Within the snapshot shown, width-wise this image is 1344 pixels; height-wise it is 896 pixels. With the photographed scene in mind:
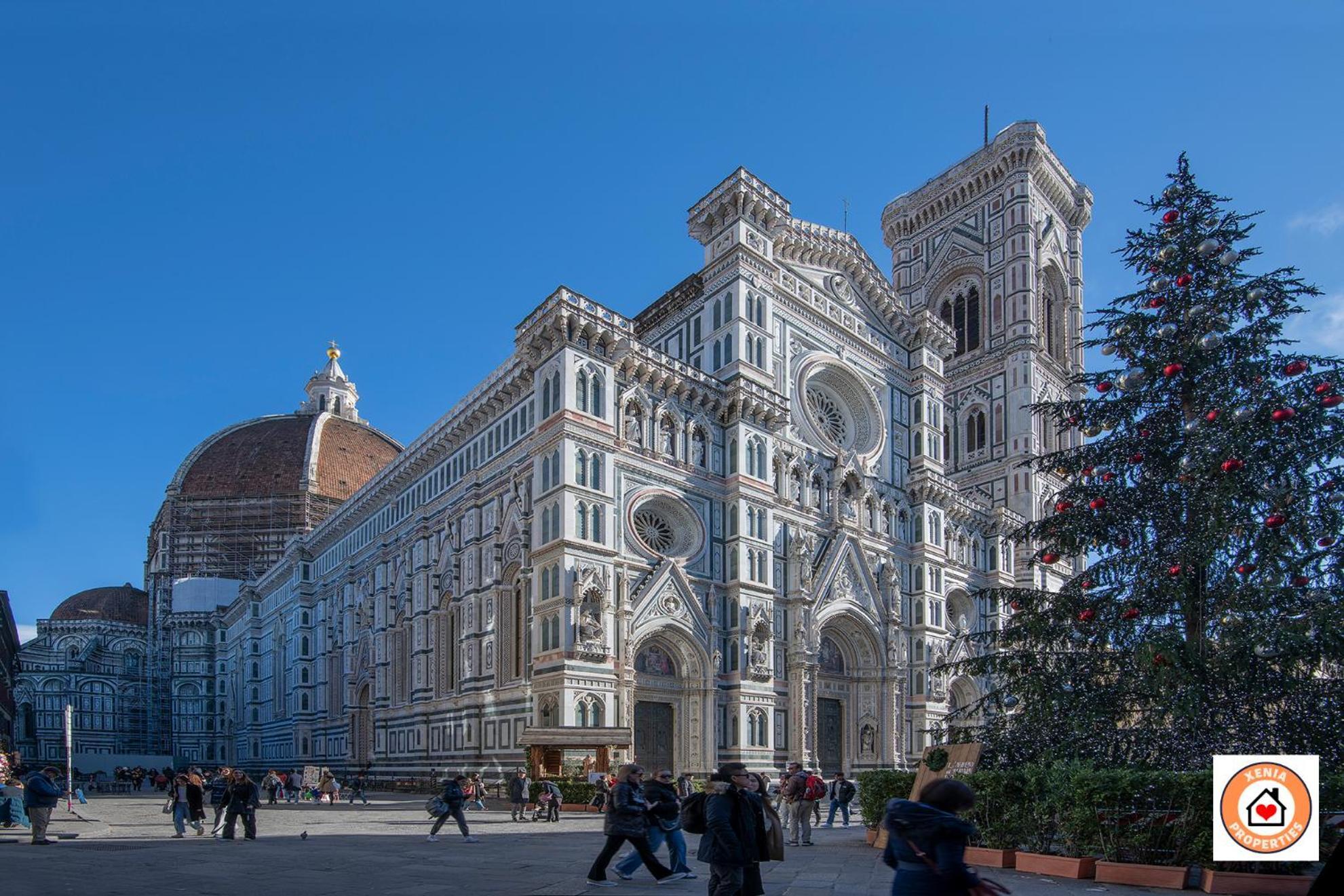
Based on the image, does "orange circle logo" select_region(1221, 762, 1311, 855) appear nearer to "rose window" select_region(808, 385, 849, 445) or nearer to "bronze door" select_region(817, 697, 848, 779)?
"bronze door" select_region(817, 697, 848, 779)

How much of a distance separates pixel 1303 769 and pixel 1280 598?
13.4ft

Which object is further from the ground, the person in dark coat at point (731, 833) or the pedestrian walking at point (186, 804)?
the person in dark coat at point (731, 833)

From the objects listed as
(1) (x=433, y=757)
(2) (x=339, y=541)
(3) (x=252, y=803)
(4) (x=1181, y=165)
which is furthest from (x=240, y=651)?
(4) (x=1181, y=165)

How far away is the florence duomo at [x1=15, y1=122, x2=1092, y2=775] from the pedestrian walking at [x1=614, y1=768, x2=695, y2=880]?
1016cm

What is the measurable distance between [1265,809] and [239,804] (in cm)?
1777

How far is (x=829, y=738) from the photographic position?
44.7 m

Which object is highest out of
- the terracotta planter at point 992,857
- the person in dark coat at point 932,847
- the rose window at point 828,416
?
the rose window at point 828,416

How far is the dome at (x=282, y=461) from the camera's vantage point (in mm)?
94562

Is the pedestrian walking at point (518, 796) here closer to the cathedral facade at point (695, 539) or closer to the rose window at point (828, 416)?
the cathedral facade at point (695, 539)

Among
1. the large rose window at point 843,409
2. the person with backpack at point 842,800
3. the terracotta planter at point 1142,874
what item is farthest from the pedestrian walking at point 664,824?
the large rose window at point 843,409

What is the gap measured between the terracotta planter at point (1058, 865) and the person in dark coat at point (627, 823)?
5.70 metres

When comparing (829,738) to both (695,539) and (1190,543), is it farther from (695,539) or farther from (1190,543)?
(1190,543)

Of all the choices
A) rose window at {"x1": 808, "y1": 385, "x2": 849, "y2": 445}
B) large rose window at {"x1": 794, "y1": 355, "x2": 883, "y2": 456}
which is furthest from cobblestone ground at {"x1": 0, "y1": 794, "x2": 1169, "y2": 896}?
large rose window at {"x1": 794, "y1": 355, "x2": 883, "y2": 456}

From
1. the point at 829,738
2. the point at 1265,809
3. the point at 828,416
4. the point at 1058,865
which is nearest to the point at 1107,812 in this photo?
the point at 1058,865
